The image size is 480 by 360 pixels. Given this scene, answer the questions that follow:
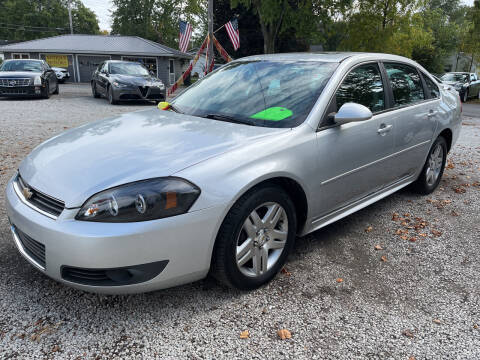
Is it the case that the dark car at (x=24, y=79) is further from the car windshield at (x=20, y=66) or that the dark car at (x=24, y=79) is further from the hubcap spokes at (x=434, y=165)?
the hubcap spokes at (x=434, y=165)

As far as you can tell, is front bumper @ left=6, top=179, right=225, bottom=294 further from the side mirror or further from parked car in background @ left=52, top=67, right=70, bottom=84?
A: parked car in background @ left=52, top=67, right=70, bottom=84

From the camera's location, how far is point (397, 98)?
382cm

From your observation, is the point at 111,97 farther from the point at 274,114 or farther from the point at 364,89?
the point at 274,114

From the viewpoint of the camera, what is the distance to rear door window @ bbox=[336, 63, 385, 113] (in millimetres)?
3219

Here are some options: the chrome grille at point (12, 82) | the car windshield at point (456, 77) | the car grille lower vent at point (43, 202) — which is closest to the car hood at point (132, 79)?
the chrome grille at point (12, 82)

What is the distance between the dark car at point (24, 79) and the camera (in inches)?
550

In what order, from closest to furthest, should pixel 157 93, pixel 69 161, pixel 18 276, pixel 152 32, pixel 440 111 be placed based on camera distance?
pixel 69 161
pixel 18 276
pixel 440 111
pixel 157 93
pixel 152 32

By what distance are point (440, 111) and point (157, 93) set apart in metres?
11.3

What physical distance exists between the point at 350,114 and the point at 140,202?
167 cm

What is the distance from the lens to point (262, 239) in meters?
2.61

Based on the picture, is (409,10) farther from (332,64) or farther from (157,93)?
(332,64)

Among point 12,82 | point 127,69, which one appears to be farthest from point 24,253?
point 12,82

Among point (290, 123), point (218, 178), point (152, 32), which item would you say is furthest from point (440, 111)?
point (152, 32)

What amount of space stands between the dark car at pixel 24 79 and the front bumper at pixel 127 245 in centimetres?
1394
